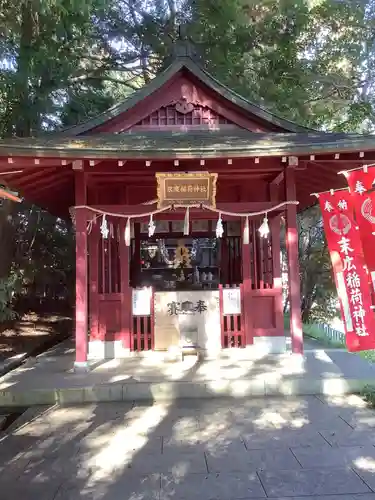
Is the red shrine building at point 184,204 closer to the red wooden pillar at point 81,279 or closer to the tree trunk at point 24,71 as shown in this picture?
the red wooden pillar at point 81,279

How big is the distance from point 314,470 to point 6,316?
31.8 ft

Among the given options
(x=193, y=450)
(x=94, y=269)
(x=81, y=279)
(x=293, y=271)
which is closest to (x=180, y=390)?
(x=193, y=450)

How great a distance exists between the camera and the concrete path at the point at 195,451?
3.88 meters

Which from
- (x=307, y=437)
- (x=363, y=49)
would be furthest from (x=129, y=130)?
(x=363, y=49)

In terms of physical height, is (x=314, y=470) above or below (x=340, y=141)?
below

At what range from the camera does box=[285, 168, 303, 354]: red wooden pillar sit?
780 centimetres

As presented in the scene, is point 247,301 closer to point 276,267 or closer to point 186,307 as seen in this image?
point 276,267

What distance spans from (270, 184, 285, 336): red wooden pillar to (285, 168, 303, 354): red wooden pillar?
4.04ft

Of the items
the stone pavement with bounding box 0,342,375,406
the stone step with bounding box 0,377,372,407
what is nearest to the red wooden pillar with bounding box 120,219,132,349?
the stone pavement with bounding box 0,342,375,406

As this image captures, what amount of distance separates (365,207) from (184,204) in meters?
3.09

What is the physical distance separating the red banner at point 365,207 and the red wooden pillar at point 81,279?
4505mm

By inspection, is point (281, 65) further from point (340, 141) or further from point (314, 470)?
point (314, 470)

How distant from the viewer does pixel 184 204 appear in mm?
7938

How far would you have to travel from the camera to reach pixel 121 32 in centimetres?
1480
